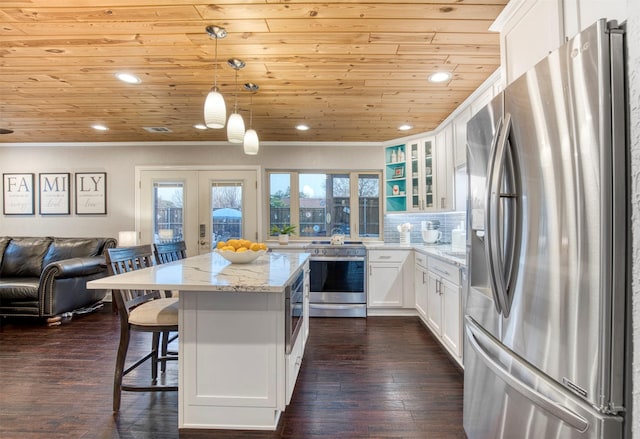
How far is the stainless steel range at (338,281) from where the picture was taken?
13.1 feet

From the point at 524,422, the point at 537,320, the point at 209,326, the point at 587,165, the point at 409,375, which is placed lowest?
the point at 409,375

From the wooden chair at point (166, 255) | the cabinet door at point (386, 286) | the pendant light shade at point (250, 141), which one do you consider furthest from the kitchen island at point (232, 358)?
the cabinet door at point (386, 286)

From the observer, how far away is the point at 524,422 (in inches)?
43.6

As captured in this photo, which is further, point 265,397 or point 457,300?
point 457,300

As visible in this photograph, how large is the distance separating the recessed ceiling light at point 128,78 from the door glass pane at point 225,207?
6.93 feet

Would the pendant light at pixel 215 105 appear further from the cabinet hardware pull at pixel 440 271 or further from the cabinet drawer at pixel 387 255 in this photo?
the cabinet drawer at pixel 387 255

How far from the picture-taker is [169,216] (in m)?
4.66

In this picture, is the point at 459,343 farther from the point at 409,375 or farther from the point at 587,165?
the point at 587,165

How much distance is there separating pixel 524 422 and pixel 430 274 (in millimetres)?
2287

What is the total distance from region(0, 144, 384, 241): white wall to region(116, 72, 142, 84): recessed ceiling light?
6.73ft

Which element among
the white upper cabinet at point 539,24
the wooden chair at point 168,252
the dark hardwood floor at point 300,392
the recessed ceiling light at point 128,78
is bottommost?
the dark hardwood floor at point 300,392

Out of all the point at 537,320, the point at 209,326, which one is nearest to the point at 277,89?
the point at 209,326

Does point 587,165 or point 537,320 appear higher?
point 587,165

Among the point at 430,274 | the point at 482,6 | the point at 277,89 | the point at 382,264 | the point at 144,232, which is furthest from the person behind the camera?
the point at 144,232
